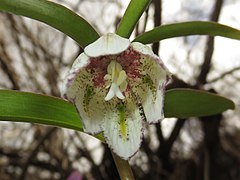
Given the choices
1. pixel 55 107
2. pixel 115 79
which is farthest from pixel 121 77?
pixel 55 107

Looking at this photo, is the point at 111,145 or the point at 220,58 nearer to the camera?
the point at 111,145

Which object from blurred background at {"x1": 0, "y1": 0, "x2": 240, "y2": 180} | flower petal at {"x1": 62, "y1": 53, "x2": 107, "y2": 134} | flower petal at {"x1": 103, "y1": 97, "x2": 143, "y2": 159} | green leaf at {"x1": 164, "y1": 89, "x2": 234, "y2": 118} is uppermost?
flower petal at {"x1": 62, "y1": 53, "x2": 107, "y2": 134}

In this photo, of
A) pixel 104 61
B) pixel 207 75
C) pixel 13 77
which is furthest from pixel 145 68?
pixel 13 77

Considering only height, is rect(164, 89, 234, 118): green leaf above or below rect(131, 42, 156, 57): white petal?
below

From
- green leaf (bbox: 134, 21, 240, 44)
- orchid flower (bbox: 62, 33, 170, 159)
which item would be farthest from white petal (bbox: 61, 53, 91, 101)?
green leaf (bbox: 134, 21, 240, 44)

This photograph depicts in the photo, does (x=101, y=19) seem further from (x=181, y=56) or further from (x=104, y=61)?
(x=104, y=61)

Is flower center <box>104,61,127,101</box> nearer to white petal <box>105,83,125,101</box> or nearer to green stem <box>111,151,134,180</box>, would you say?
white petal <box>105,83,125,101</box>

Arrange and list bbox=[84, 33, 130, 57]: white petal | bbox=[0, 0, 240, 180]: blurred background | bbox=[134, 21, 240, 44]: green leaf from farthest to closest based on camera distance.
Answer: bbox=[0, 0, 240, 180]: blurred background < bbox=[134, 21, 240, 44]: green leaf < bbox=[84, 33, 130, 57]: white petal
